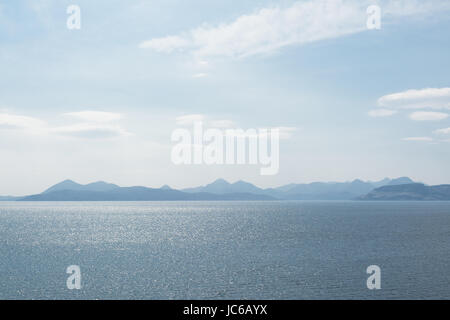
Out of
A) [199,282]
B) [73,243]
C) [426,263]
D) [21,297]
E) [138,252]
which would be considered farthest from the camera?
[73,243]

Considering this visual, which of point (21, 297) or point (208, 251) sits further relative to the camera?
point (208, 251)

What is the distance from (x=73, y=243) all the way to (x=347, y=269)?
84.7m

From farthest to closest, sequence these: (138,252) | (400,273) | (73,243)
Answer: (73,243) < (138,252) < (400,273)

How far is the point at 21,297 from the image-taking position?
57.3 metres

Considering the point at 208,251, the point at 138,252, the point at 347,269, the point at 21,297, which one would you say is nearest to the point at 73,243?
the point at 138,252
